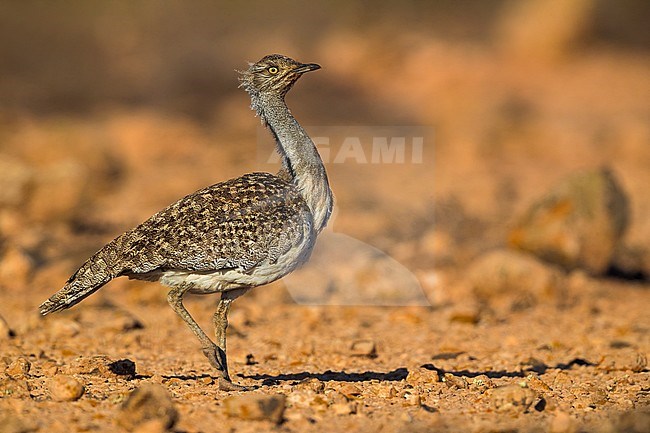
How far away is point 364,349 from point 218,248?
195 cm

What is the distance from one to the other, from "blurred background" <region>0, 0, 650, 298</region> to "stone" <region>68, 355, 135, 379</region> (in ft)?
11.7

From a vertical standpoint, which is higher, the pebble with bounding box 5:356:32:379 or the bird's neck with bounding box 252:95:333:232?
the bird's neck with bounding box 252:95:333:232

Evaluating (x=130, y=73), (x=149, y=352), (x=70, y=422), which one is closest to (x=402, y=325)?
(x=149, y=352)

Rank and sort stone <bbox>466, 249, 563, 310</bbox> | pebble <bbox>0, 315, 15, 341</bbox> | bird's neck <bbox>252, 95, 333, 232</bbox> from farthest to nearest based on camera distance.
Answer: stone <bbox>466, 249, 563, 310</bbox>, pebble <bbox>0, 315, 15, 341</bbox>, bird's neck <bbox>252, 95, 333, 232</bbox>

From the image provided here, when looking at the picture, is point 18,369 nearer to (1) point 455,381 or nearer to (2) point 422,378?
(2) point 422,378

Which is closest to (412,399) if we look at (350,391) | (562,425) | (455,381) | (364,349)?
(350,391)

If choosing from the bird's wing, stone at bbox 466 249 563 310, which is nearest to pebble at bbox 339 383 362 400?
the bird's wing

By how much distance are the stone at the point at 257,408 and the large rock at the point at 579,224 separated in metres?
5.80

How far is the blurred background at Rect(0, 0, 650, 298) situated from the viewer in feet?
37.4

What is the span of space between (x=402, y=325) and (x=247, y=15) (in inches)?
731

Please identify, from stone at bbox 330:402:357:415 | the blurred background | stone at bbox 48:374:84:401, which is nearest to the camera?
stone at bbox 330:402:357:415

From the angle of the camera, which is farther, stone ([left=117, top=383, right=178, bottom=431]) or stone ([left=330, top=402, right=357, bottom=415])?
stone ([left=330, top=402, right=357, bottom=415])

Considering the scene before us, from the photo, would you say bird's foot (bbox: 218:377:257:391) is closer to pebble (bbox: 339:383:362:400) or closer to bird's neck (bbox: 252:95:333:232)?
pebble (bbox: 339:383:362:400)

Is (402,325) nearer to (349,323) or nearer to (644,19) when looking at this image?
(349,323)
